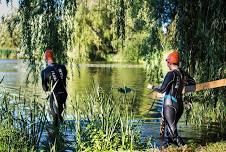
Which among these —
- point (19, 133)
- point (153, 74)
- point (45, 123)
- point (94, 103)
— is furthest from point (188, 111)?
point (19, 133)

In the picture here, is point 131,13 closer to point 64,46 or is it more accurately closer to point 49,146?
point 64,46

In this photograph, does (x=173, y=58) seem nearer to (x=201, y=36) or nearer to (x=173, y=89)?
(x=173, y=89)

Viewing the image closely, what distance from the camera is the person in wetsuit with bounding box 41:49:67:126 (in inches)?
326

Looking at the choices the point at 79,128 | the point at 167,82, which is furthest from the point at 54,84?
the point at 167,82

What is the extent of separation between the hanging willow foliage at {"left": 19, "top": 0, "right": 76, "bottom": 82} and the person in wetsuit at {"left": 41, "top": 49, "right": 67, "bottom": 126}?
51 cm

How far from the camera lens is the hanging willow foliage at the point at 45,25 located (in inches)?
294

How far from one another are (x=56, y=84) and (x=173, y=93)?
2.33 meters

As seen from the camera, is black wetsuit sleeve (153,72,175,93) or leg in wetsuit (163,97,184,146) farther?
leg in wetsuit (163,97,184,146)

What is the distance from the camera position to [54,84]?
27.0 feet

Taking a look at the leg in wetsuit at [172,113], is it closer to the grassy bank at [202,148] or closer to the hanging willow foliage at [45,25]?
the grassy bank at [202,148]

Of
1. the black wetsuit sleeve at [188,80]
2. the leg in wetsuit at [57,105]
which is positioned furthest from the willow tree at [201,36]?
the leg in wetsuit at [57,105]

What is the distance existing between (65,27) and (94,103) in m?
1.30

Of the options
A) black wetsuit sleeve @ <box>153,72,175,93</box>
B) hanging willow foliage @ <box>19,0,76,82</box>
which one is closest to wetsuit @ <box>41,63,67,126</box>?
hanging willow foliage @ <box>19,0,76,82</box>

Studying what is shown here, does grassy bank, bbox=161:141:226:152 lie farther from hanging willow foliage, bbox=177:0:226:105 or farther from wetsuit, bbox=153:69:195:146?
hanging willow foliage, bbox=177:0:226:105
